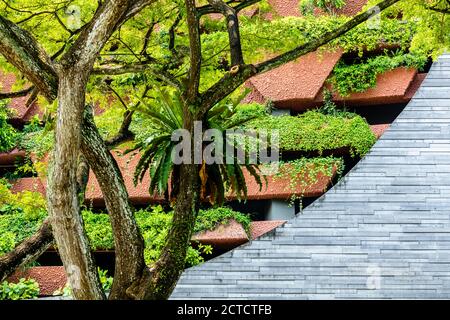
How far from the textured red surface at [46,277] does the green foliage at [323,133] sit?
3168mm

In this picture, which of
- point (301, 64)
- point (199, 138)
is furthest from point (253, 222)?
point (199, 138)

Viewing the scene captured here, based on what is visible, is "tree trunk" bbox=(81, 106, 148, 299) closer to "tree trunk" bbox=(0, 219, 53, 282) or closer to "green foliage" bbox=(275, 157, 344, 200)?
"tree trunk" bbox=(0, 219, 53, 282)

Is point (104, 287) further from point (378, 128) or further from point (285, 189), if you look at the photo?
point (378, 128)

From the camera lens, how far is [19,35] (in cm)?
471

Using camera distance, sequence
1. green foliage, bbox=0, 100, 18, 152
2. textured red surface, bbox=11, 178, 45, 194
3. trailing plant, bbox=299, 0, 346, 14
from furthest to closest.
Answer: trailing plant, bbox=299, 0, 346, 14 → textured red surface, bbox=11, 178, 45, 194 → green foliage, bbox=0, 100, 18, 152

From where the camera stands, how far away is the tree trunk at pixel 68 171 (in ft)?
14.3

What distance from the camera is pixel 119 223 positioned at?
192 inches

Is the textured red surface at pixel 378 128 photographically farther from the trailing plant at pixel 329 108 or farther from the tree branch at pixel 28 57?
the tree branch at pixel 28 57

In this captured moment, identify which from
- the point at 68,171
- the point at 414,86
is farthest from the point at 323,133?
the point at 68,171

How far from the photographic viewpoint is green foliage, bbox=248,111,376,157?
9.36 metres

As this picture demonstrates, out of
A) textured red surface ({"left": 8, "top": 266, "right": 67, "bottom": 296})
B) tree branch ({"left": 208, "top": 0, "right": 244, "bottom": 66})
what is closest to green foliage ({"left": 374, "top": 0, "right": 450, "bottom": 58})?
tree branch ({"left": 208, "top": 0, "right": 244, "bottom": 66})

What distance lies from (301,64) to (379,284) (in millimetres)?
3383

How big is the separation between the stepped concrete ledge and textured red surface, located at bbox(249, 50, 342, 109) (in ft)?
5.35

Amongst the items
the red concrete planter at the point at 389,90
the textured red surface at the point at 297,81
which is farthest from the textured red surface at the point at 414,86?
the textured red surface at the point at 297,81
